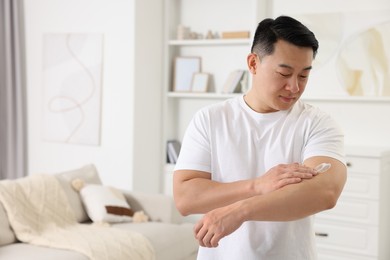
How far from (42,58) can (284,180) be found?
4.32 m

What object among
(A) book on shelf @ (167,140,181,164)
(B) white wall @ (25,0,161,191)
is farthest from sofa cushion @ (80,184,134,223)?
(A) book on shelf @ (167,140,181,164)

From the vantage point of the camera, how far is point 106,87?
497 cm

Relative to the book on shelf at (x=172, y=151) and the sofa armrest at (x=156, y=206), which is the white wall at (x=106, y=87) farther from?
the sofa armrest at (x=156, y=206)

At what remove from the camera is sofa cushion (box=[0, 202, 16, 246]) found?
11.1ft

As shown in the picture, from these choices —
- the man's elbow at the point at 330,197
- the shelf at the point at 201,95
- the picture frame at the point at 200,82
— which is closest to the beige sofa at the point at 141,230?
the shelf at the point at 201,95

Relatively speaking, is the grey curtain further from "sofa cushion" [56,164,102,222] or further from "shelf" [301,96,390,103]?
"shelf" [301,96,390,103]

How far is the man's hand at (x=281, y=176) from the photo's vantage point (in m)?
1.33

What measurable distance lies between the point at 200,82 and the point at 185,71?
0.19 metres

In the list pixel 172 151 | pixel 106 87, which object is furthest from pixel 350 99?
pixel 106 87

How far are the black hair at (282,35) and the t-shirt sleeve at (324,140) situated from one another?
184 mm

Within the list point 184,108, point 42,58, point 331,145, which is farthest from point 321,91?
point 331,145

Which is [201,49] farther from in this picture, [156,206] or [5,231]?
[5,231]

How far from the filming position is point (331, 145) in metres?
1.45

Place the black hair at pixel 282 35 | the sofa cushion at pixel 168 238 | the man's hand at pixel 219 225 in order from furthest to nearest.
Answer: the sofa cushion at pixel 168 238, the black hair at pixel 282 35, the man's hand at pixel 219 225
